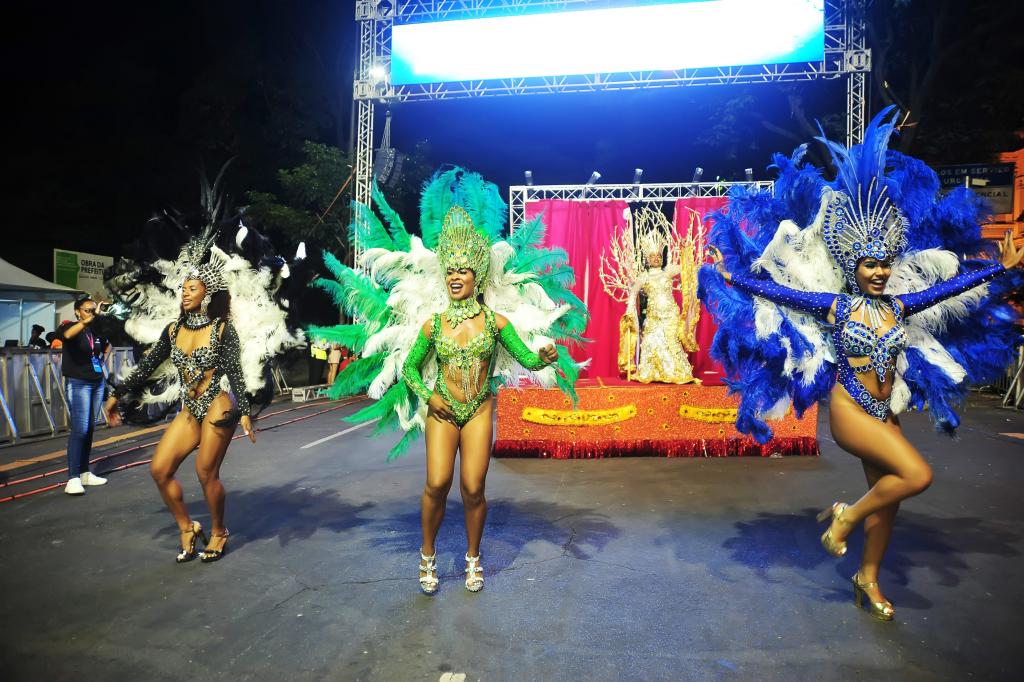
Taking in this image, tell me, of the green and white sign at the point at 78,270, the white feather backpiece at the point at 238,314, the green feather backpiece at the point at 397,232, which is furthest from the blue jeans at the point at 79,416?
the green and white sign at the point at 78,270

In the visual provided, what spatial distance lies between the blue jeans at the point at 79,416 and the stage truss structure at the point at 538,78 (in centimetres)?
740

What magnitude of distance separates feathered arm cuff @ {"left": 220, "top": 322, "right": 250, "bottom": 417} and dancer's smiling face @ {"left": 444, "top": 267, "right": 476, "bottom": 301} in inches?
64.1

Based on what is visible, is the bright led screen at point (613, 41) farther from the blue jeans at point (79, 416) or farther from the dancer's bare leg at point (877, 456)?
the dancer's bare leg at point (877, 456)

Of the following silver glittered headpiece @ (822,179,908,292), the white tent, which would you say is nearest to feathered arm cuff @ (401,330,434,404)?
silver glittered headpiece @ (822,179,908,292)

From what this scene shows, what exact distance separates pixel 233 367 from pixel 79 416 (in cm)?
280

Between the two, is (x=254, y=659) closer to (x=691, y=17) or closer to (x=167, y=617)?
(x=167, y=617)

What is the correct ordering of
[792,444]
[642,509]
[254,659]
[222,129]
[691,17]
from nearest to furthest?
[254,659] → [642,509] → [792,444] → [691,17] → [222,129]

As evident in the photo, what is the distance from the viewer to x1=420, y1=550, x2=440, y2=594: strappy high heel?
3.85m

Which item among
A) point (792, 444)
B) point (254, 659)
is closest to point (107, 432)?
point (254, 659)

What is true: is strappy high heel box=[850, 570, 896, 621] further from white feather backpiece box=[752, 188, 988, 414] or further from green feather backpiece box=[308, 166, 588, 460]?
green feather backpiece box=[308, 166, 588, 460]

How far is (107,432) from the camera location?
1025 centimetres

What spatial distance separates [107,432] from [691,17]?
11.2m

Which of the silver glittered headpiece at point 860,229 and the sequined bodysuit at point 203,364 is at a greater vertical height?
the silver glittered headpiece at point 860,229

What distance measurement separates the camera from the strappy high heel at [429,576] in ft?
12.6
